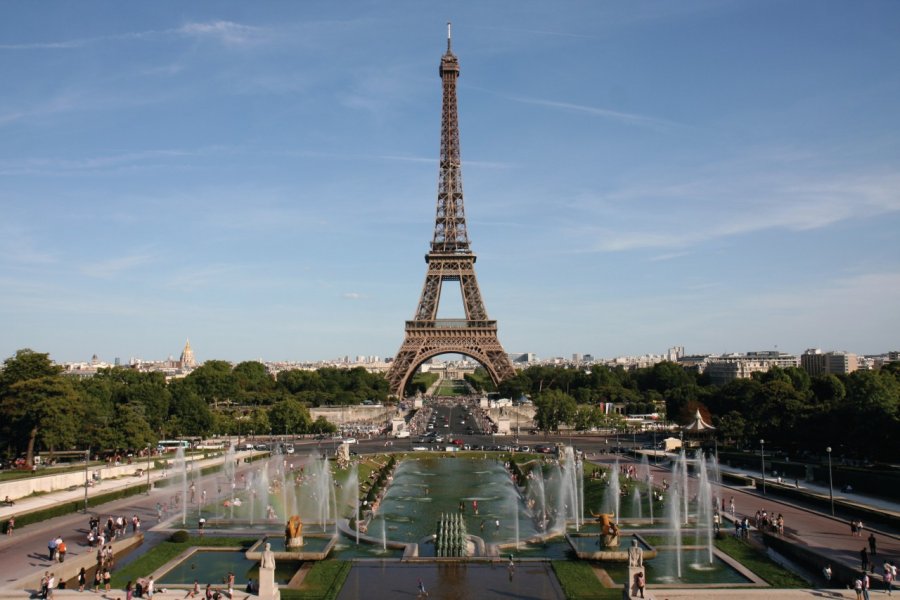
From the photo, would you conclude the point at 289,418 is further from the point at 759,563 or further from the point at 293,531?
the point at 759,563

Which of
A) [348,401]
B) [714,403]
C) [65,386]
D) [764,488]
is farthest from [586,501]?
[348,401]

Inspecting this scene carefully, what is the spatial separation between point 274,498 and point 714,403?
55.7 m

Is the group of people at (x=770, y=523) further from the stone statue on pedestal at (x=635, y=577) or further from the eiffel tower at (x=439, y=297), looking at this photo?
the eiffel tower at (x=439, y=297)

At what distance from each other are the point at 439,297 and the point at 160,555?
70982 millimetres

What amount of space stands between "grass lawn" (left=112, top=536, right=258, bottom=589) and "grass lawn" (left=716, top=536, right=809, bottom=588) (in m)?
17.5

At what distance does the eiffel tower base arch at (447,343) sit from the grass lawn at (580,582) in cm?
6789

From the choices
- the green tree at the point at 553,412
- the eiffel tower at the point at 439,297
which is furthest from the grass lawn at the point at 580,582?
the eiffel tower at the point at 439,297

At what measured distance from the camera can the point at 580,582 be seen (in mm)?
22406

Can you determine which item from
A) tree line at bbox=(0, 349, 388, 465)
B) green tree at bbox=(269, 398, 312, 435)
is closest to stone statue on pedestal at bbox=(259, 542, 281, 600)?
tree line at bbox=(0, 349, 388, 465)

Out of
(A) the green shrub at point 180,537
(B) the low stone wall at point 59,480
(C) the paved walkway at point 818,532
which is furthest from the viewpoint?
(B) the low stone wall at point 59,480

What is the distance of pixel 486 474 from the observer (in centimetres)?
4906

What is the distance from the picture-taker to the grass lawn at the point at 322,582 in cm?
2123

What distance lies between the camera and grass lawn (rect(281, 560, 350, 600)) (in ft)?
69.7

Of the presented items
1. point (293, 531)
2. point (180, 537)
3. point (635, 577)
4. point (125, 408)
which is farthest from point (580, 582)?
point (125, 408)
